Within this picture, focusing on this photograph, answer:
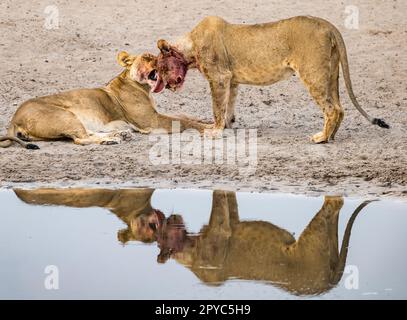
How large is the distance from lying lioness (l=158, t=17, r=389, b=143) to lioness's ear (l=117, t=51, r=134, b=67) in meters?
0.33

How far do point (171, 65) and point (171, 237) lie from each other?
344 centimetres

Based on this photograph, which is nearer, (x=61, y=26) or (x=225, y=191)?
(x=225, y=191)

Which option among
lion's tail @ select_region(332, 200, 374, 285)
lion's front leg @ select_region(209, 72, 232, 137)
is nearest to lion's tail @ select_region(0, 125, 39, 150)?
lion's front leg @ select_region(209, 72, 232, 137)

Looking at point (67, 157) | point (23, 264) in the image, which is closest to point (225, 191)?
point (67, 157)

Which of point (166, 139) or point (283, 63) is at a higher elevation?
point (283, 63)

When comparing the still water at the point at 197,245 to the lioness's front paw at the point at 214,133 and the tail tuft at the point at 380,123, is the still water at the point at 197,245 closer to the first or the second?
the lioness's front paw at the point at 214,133

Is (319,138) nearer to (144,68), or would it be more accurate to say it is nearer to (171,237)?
(144,68)

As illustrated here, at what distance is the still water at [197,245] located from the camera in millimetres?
5395

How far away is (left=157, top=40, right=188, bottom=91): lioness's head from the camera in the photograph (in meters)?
9.55

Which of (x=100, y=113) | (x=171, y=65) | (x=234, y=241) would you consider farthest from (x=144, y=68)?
(x=234, y=241)

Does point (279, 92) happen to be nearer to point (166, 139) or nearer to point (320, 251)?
point (166, 139)

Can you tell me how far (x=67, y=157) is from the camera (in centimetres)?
872

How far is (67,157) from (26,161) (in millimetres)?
306

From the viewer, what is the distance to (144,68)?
9836mm
